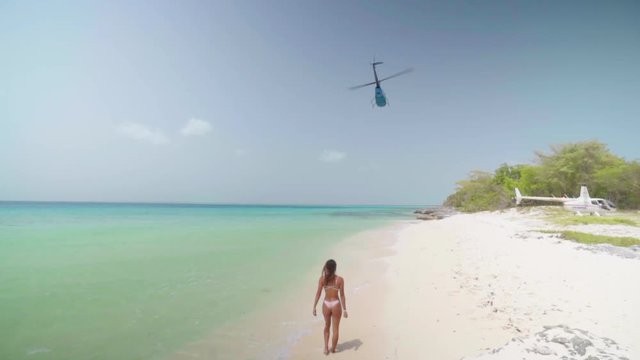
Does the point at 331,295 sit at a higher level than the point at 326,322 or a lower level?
higher

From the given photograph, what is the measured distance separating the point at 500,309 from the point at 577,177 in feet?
160

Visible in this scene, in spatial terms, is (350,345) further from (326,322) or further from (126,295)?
(126,295)

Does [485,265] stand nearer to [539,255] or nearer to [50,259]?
[539,255]

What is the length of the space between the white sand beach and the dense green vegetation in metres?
36.4

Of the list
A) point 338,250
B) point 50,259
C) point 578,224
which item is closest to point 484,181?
point 578,224

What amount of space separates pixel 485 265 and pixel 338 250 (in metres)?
8.80

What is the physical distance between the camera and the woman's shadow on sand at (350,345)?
5872mm

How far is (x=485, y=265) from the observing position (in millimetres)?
11016

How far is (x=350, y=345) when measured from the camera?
5.99 metres

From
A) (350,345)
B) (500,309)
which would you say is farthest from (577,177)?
(350,345)

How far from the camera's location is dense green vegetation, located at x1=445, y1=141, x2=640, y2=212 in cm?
3750

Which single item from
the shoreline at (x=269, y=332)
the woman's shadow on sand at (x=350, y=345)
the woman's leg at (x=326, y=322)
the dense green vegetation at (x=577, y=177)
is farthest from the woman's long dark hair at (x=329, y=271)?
the dense green vegetation at (x=577, y=177)

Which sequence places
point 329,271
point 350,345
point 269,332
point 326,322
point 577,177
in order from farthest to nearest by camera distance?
point 577,177
point 269,332
point 350,345
point 326,322
point 329,271

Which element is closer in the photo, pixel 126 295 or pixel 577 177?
pixel 126 295
